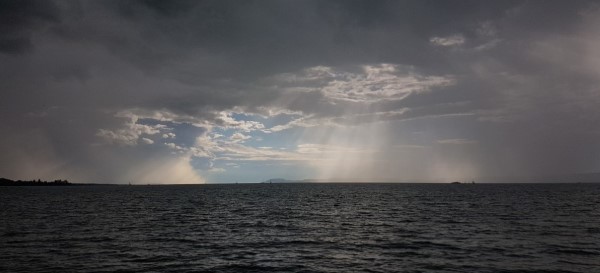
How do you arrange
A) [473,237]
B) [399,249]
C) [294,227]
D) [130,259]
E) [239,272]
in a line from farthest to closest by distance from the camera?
[294,227] → [473,237] → [399,249] → [130,259] → [239,272]

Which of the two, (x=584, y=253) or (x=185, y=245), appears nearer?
(x=584, y=253)

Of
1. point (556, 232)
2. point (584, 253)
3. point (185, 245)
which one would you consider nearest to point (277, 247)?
point (185, 245)

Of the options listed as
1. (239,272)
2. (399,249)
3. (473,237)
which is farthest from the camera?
(473,237)

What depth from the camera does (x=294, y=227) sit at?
50.0 metres

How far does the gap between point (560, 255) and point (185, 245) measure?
1229 inches

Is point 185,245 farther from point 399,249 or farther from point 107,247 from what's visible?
point 399,249

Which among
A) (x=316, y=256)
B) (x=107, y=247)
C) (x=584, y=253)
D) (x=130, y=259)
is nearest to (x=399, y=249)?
(x=316, y=256)

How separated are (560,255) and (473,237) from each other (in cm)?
975

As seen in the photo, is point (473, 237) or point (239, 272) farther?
point (473, 237)

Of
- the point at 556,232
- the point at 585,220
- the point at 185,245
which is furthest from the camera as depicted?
the point at 585,220

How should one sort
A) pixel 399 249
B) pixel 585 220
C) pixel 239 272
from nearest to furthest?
pixel 239 272 < pixel 399 249 < pixel 585 220

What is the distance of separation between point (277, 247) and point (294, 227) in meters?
14.7

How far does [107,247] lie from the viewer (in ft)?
115

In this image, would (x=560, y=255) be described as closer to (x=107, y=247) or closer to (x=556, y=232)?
(x=556, y=232)
